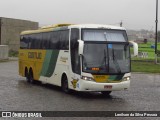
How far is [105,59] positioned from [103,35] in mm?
1101

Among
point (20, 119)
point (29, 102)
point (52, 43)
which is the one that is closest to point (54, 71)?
point (52, 43)

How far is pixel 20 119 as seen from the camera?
39.7 feet

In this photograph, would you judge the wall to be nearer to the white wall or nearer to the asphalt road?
the white wall

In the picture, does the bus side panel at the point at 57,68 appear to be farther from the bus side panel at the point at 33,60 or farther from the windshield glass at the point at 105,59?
the windshield glass at the point at 105,59

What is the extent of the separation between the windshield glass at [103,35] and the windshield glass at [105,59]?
10.9 inches

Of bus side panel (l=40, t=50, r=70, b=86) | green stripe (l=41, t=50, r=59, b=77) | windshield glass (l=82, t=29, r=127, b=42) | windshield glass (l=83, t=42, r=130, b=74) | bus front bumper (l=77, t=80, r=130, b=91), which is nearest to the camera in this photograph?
bus front bumper (l=77, t=80, r=130, b=91)

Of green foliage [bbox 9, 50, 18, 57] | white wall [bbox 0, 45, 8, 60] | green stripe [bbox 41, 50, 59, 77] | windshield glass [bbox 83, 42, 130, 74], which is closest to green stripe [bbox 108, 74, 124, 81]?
windshield glass [bbox 83, 42, 130, 74]

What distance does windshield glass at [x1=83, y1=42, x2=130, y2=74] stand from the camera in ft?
59.4

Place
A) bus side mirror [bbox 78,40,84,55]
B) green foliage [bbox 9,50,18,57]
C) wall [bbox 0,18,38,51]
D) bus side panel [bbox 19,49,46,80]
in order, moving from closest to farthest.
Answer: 1. bus side mirror [bbox 78,40,84,55]
2. bus side panel [bbox 19,49,46,80]
3. green foliage [bbox 9,50,18,57]
4. wall [bbox 0,18,38,51]

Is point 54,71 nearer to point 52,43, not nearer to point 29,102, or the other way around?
point 52,43

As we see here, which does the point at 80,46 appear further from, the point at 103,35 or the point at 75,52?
the point at 103,35

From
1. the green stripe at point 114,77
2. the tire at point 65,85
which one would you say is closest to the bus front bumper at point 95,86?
the green stripe at point 114,77

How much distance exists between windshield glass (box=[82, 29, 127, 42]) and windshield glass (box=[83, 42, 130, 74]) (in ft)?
0.91

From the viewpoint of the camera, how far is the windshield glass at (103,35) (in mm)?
18469
